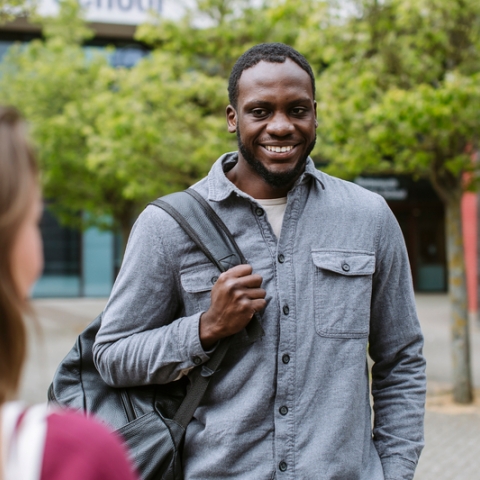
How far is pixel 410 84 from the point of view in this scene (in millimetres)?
7801

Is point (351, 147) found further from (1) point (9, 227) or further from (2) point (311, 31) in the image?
(1) point (9, 227)

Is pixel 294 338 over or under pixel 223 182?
under

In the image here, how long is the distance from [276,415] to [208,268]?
46cm

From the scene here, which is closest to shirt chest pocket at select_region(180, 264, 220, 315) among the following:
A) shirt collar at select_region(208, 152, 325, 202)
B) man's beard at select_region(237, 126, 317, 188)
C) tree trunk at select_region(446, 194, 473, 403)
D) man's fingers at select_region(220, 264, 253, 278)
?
man's fingers at select_region(220, 264, 253, 278)

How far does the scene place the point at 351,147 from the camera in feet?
25.4

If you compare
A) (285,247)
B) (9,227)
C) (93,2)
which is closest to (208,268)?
(285,247)

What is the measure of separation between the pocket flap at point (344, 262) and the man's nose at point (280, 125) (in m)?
0.38

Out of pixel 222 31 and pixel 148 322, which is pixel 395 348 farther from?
pixel 222 31

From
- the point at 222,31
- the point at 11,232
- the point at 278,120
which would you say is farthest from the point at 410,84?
the point at 11,232

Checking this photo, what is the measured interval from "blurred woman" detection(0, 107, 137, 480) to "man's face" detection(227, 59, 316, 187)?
125cm

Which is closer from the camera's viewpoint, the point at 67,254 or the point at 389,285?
the point at 389,285

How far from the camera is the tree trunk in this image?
308 inches

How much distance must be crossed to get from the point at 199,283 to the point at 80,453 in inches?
45.6

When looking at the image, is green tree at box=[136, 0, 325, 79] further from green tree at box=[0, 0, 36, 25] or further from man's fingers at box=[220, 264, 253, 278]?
man's fingers at box=[220, 264, 253, 278]
